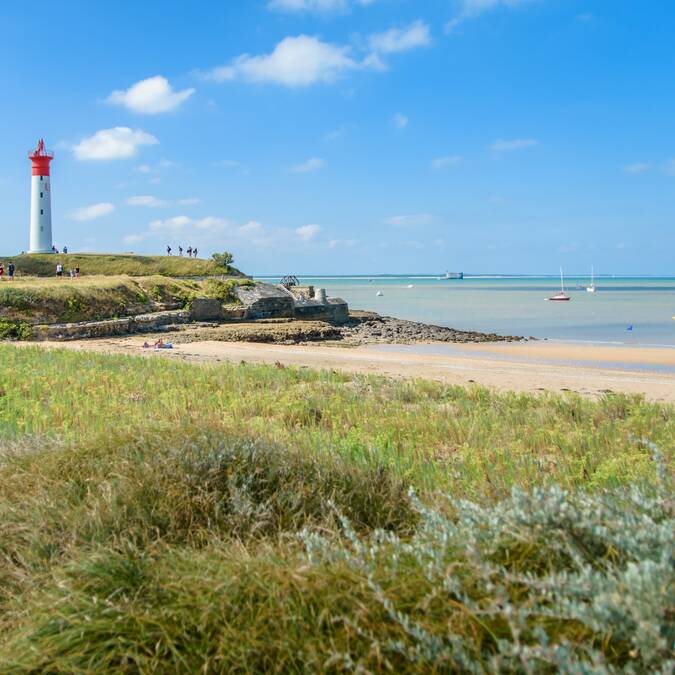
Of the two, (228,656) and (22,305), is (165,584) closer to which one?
(228,656)

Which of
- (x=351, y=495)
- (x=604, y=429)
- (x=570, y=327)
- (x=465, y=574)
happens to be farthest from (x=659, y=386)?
(x=570, y=327)

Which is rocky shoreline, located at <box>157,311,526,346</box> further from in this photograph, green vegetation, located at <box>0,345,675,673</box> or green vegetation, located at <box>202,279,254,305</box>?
green vegetation, located at <box>0,345,675,673</box>

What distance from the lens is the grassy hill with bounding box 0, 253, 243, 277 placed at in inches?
1965

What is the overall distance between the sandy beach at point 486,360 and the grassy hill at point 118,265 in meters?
24.3

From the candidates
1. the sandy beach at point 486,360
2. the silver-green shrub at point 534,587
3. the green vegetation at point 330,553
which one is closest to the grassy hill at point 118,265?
the sandy beach at point 486,360

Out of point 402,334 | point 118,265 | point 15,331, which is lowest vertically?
point 402,334

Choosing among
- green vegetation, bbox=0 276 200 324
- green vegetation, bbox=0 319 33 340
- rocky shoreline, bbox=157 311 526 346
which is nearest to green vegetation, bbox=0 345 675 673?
green vegetation, bbox=0 319 33 340

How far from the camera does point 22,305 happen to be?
88.7 ft

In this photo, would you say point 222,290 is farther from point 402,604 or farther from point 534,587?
point 534,587

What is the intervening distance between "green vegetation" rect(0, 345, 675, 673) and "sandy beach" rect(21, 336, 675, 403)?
8.82 m

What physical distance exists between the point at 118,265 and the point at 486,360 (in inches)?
1441

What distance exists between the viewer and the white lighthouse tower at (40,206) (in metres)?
56.9

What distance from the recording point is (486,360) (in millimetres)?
23328

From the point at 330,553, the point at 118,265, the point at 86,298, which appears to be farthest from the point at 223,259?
the point at 330,553
